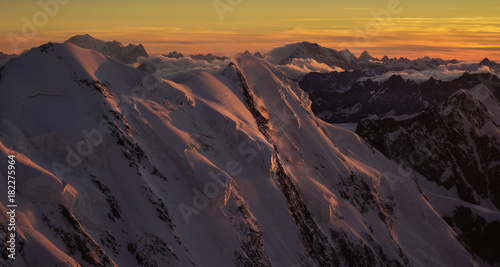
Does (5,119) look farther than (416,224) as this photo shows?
No

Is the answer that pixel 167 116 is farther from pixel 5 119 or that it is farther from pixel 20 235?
pixel 20 235

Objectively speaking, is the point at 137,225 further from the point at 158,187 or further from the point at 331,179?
the point at 331,179

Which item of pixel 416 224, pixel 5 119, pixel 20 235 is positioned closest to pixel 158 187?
pixel 5 119

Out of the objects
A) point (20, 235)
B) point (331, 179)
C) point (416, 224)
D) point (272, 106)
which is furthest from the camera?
point (416, 224)

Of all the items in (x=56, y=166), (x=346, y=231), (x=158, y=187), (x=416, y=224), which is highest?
(x=56, y=166)

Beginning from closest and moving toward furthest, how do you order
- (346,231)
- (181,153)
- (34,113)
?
(34,113)
(181,153)
(346,231)

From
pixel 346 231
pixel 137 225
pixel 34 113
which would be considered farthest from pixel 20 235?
pixel 346 231

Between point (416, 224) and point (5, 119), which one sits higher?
point (5, 119)
